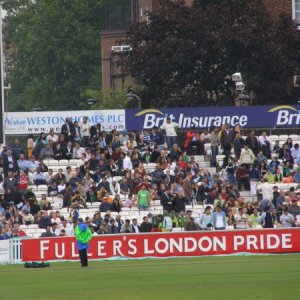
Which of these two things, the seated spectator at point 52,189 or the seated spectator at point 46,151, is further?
the seated spectator at point 46,151

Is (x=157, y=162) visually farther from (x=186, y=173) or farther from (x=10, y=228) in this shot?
(x=10, y=228)

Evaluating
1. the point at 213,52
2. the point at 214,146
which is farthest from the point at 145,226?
the point at 213,52

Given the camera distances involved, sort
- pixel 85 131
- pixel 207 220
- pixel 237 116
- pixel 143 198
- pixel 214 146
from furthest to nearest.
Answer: pixel 237 116 → pixel 85 131 → pixel 214 146 → pixel 143 198 → pixel 207 220

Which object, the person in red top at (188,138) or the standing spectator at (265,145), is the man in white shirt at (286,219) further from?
the person in red top at (188,138)

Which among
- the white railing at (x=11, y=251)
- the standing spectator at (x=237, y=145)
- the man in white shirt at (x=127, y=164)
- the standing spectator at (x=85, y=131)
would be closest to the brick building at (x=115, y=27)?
the standing spectator at (x=85, y=131)

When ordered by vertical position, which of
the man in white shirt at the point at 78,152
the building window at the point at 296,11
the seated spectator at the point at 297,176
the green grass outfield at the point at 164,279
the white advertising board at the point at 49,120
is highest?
the building window at the point at 296,11

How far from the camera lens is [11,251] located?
40156 mm

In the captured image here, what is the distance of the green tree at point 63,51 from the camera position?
99625 mm

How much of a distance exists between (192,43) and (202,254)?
795 inches

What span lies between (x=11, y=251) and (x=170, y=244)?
4569 millimetres

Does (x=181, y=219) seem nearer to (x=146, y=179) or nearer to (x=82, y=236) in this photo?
(x=146, y=179)

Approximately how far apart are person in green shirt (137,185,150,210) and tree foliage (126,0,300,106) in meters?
15.2

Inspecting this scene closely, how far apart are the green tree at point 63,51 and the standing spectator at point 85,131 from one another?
48578 millimetres

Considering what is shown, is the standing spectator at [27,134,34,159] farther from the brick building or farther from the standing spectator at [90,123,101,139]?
the brick building
